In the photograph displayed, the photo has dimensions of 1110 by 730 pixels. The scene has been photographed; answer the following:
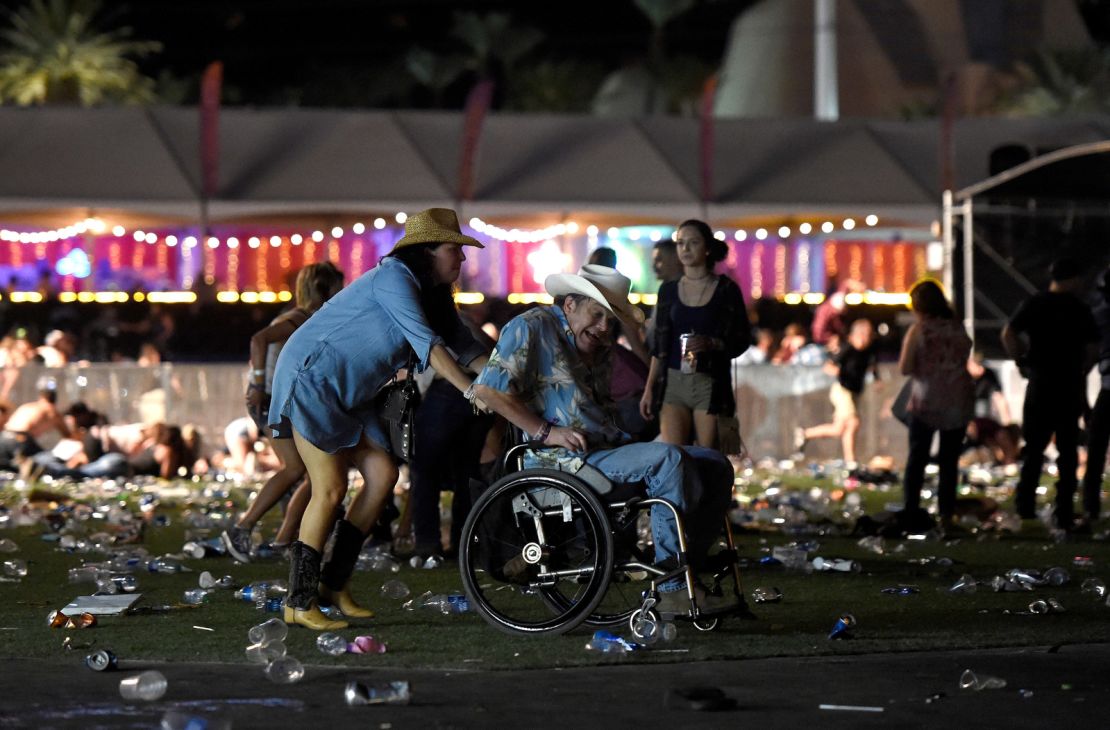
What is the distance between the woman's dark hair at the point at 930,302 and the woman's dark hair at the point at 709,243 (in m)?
2.81

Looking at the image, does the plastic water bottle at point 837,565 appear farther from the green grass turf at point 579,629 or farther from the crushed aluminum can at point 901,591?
the crushed aluminum can at point 901,591

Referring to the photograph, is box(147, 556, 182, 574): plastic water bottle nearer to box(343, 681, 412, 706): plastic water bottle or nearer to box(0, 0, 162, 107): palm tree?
box(343, 681, 412, 706): plastic water bottle

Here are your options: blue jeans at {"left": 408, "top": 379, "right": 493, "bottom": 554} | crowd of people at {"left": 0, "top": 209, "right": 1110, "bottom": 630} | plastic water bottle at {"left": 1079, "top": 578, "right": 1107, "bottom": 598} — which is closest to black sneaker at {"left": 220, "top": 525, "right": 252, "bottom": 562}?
crowd of people at {"left": 0, "top": 209, "right": 1110, "bottom": 630}

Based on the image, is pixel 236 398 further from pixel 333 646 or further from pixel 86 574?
pixel 333 646

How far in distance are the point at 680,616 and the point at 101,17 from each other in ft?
231

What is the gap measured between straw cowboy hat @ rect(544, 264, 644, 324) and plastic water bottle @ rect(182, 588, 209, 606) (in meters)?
2.24

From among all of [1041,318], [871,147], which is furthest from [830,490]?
[871,147]

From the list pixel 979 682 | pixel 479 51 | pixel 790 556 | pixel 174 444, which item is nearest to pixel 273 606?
pixel 790 556

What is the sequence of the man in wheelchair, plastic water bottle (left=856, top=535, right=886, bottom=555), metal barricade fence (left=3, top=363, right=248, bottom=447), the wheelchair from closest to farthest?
the wheelchair → the man in wheelchair → plastic water bottle (left=856, top=535, right=886, bottom=555) → metal barricade fence (left=3, top=363, right=248, bottom=447)

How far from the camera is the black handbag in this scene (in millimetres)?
7836

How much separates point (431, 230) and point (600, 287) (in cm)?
72

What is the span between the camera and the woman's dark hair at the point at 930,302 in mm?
12867

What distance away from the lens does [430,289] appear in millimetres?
7938

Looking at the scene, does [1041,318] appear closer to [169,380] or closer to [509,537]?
[509,537]
